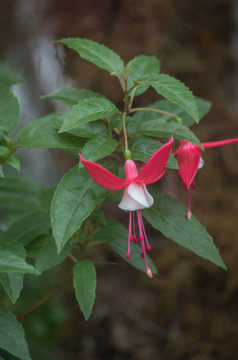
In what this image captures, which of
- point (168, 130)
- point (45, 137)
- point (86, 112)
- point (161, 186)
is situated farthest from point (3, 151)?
point (161, 186)

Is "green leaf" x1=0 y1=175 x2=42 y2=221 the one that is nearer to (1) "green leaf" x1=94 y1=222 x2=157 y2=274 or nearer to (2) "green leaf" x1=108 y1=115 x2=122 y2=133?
(1) "green leaf" x1=94 y1=222 x2=157 y2=274

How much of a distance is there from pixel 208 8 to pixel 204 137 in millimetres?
552

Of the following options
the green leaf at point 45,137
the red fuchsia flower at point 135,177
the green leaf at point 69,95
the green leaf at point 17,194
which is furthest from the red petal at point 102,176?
the green leaf at point 17,194

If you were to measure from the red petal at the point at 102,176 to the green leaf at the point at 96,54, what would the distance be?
27 centimetres

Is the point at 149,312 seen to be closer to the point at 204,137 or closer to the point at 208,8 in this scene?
the point at 204,137

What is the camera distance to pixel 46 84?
1.85 meters

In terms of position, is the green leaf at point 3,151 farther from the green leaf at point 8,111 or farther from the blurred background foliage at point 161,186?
the blurred background foliage at point 161,186

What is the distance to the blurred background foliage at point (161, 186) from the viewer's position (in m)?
1.46

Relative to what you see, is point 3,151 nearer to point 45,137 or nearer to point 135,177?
point 45,137

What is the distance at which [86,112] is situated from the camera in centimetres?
67

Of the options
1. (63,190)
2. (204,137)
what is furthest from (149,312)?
(63,190)

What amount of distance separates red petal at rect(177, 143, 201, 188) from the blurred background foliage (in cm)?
77

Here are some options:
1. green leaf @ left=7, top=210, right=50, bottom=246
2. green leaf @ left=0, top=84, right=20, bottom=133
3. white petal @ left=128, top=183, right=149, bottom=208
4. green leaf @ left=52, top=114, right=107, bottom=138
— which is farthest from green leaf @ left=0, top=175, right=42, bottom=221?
white petal @ left=128, top=183, right=149, bottom=208

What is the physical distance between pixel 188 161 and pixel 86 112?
0.20m
